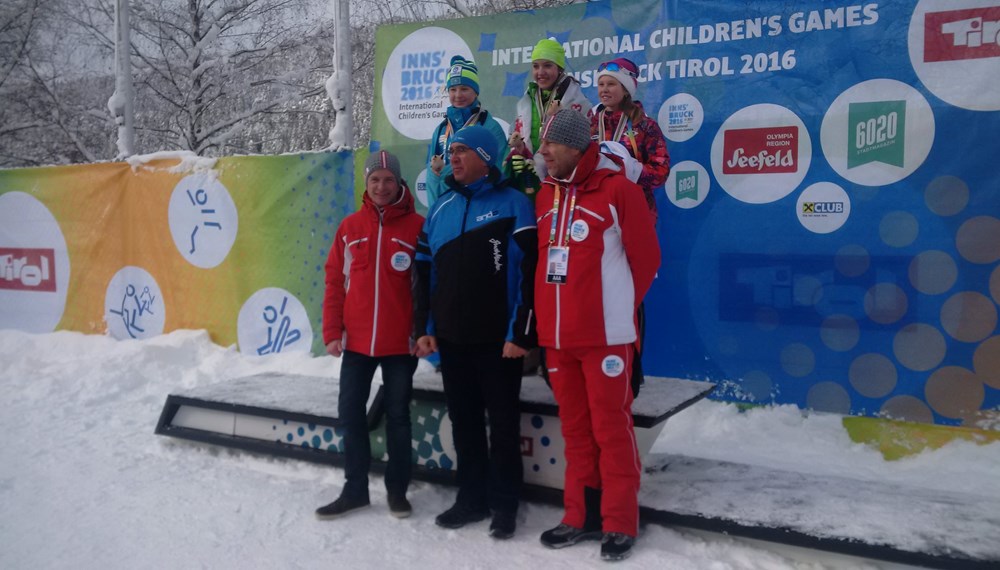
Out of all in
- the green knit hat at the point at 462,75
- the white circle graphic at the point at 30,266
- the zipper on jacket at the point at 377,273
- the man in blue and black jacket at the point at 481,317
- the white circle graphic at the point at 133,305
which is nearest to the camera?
the man in blue and black jacket at the point at 481,317

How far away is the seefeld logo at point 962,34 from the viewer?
4398 millimetres

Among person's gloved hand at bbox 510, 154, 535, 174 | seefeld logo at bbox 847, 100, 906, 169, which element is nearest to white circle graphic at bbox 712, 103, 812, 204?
seefeld logo at bbox 847, 100, 906, 169

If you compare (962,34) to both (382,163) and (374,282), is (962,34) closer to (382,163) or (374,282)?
(382,163)

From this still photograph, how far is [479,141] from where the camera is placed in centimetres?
366

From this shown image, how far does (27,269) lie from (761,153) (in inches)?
330

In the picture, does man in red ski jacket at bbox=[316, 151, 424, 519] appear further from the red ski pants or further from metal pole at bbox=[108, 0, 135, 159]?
metal pole at bbox=[108, 0, 135, 159]

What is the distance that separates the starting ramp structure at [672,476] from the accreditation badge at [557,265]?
0.79 m

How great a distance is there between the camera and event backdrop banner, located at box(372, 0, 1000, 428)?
178 inches

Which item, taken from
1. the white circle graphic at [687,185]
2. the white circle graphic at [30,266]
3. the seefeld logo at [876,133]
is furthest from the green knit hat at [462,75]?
the white circle graphic at [30,266]

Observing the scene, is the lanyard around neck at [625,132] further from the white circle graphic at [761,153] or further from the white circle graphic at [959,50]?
the white circle graphic at [959,50]

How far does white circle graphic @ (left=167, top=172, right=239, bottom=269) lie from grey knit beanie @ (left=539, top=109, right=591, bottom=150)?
16.2 feet

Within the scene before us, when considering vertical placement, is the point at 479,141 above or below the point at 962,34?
below

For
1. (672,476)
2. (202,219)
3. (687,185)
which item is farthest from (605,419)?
(202,219)

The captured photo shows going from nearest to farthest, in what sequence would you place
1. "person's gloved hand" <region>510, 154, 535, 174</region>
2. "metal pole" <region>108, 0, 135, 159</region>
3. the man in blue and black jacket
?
1. the man in blue and black jacket
2. "person's gloved hand" <region>510, 154, 535, 174</region>
3. "metal pole" <region>108, 0, 135, 159</region>
